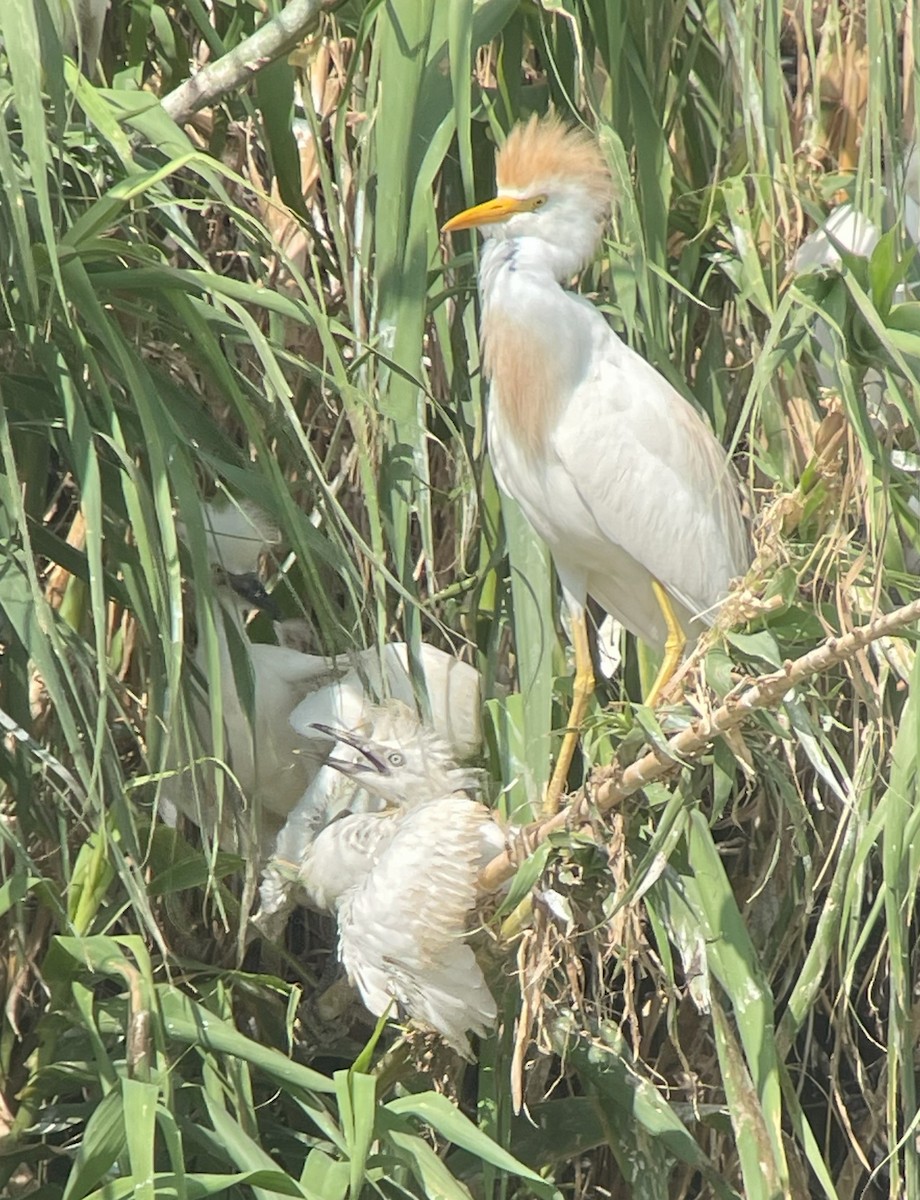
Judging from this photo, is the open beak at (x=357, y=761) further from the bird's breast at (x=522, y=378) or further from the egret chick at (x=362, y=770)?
the bird's breast at (x=522, y=378)

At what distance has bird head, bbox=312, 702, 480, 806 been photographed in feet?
5.22

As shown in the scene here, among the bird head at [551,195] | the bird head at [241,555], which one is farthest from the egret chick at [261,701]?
the bird head at [551,195]

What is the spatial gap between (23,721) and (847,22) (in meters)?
1.09

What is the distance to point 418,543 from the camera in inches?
68.6

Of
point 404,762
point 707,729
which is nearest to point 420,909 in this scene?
point 404,762

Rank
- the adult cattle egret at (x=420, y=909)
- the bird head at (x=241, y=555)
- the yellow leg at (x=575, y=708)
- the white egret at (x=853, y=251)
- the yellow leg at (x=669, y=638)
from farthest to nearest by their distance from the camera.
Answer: the bird head at (x=241, y=555), the yellow leg at (x=669, y=638), the yellow leg at (x=575, y=708), the adult cattle egret at (x=420, y=909), the white egret at (x=853, y=251)

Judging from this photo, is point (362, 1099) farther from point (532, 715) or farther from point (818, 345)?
point (818, 345)

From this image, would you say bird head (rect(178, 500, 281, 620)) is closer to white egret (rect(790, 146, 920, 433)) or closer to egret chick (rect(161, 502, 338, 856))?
egret chick (rect(161, 502, 338, 856))

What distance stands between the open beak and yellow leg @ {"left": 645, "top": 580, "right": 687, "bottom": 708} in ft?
0.85

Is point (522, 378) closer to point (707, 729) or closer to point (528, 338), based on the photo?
point (528, 338)

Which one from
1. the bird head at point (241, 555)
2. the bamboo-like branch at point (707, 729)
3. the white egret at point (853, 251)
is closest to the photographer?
the bamboo-like branch at point (707, 729)

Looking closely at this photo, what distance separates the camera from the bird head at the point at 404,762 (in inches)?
62.7

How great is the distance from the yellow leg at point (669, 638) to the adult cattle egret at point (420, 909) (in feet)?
0.76

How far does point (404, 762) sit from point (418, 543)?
0.24m
